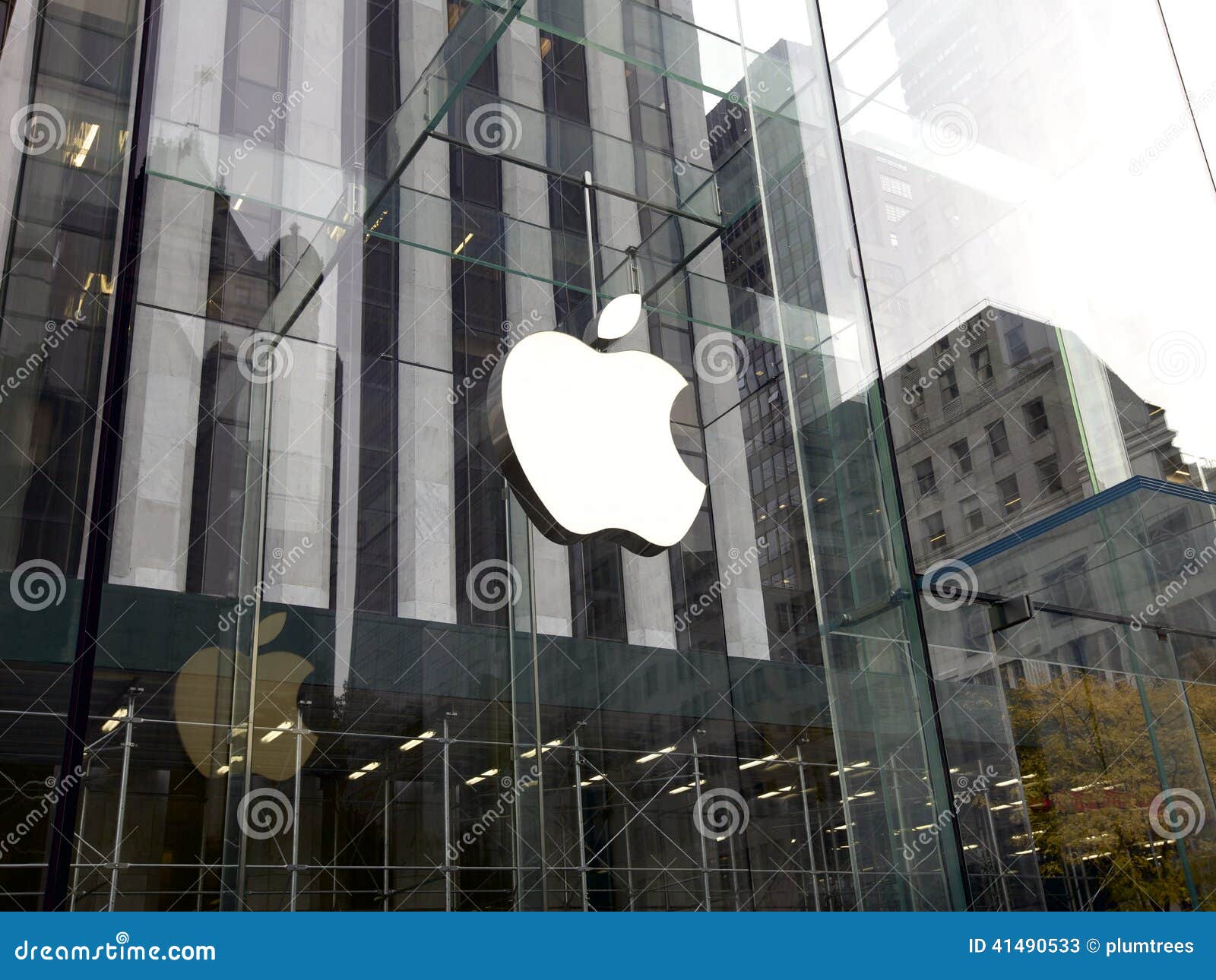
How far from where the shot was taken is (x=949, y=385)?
9.60 ft

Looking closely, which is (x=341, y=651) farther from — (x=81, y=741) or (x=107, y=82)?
(x=107, y=82)

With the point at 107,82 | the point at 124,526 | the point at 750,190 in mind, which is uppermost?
the point at 107,82

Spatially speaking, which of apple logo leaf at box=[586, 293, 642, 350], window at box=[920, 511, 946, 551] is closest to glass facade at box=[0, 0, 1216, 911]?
window at box=[920, 511, 946, 551]

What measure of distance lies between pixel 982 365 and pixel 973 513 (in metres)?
0.47

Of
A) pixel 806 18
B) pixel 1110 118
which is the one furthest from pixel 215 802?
pixel 1110 118

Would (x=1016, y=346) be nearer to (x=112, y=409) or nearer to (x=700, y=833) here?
(x=700, y=833)

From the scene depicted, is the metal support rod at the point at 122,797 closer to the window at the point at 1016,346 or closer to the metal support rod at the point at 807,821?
the metal support rod at the point at 807,821

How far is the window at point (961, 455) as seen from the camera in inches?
111

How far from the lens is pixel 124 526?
13.8 feet

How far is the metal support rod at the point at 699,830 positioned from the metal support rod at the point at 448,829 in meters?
0.78

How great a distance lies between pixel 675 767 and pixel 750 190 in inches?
76.2

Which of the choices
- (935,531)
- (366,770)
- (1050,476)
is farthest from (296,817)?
(1050,476)

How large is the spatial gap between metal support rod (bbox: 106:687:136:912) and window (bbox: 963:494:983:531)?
2660mm

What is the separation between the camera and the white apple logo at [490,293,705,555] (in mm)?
2760
